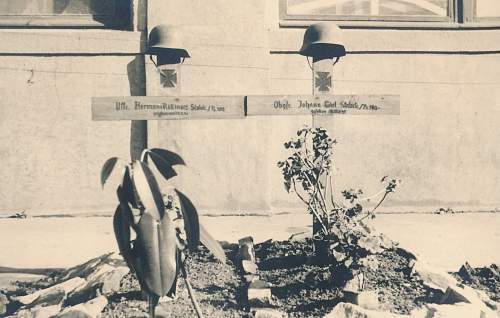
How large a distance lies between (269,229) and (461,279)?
248 cm

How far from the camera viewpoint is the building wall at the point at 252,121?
678 centimetres

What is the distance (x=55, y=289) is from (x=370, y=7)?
5666 mm

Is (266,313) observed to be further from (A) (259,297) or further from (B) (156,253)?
(B) (156,253)

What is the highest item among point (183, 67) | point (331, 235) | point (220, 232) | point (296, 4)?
point (296, 4)

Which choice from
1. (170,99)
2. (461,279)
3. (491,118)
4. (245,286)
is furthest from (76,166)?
(491,118)

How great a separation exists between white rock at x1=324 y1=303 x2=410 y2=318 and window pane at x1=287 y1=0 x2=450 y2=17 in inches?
199

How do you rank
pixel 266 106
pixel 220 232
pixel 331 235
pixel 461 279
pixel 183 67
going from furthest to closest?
pixel 183 67
pixel 220 232
pixel 266 106
pixel 461 279
pixel 331 235

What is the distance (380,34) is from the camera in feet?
23.1

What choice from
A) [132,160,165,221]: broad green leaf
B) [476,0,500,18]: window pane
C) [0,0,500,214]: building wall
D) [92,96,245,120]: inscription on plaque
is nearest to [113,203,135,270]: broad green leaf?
[132,160,165,221]: broad green leaf

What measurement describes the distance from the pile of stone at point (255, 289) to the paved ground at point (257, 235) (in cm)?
125

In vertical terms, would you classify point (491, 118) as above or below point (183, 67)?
below

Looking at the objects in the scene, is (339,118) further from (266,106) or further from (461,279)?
(461,279)

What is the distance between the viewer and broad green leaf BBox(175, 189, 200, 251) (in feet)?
7.64

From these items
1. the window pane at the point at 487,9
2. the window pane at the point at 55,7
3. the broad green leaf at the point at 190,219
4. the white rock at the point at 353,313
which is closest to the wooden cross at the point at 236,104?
the white rock at the point at 353,313
